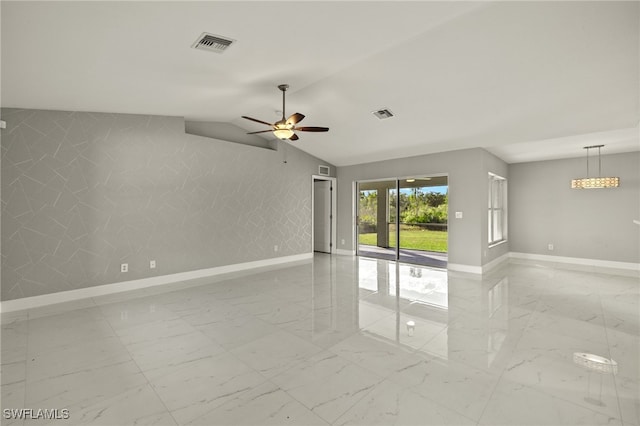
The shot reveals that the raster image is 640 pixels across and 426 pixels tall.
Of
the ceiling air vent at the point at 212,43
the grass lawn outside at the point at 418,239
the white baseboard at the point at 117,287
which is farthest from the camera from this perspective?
the grass lawn outside at the point at 418,239

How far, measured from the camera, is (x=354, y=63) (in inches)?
140

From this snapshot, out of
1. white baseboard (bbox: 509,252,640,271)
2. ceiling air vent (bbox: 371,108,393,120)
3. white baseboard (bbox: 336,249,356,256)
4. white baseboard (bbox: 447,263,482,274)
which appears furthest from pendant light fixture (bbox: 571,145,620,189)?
white baseboard (bbox: 336,249,356,256)

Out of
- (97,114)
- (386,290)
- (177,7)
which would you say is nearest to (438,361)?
(386,290)

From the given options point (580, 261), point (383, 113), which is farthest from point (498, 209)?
point (383, 113)

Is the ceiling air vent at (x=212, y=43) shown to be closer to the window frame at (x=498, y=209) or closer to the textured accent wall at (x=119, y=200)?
the textured accent wall at (x=119, y=200)

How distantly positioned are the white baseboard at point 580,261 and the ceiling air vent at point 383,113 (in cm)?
563

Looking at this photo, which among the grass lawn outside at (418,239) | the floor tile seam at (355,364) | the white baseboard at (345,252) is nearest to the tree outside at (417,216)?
the grass lawn outside at (418,239)

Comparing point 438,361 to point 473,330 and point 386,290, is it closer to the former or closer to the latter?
point 473,330

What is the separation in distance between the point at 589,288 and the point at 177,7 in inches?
262

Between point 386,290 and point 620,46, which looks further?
point 386,290

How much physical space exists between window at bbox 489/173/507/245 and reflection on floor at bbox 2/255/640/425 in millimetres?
2847

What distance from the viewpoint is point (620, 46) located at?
2783mm

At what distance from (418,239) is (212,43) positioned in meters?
8.08

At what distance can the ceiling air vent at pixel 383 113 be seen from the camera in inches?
188
